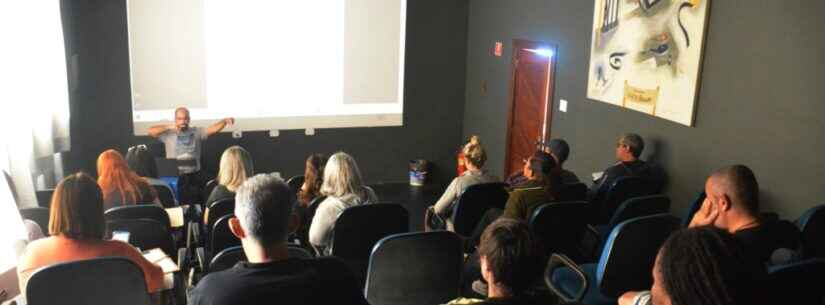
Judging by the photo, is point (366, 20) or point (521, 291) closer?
point (521, 291)

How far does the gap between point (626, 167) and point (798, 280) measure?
2.26 metres

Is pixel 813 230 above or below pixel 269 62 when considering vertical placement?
below

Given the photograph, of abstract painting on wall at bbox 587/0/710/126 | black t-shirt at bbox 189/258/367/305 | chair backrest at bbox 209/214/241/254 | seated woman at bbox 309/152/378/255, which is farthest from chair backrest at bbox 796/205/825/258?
chair backrest at bbox 209/214/241/254

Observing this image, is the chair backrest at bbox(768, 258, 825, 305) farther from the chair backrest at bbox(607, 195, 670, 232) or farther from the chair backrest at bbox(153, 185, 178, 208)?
the chair backrest at bbox(153, 185, 178, 208)

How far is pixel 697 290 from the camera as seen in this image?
1462 millimetres

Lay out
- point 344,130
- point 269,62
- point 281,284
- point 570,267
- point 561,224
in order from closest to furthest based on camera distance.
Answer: point 281,284, point 570,267, point 561,224, point 269,62, point 344,130

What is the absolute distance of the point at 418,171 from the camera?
7.94m

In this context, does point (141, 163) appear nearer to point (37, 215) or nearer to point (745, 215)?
point (37, 215)

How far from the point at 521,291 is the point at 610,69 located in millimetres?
3929

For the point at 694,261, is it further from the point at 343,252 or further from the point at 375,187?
the point at 375,187

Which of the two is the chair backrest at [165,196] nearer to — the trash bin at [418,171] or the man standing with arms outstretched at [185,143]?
the man standing with arms outstretched at [185,143]

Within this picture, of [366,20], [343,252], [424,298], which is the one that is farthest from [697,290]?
[366,20]

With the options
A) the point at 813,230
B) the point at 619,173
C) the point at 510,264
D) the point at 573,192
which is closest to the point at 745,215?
the point at 813,230

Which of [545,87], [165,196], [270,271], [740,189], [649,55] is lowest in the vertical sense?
[165,196]
